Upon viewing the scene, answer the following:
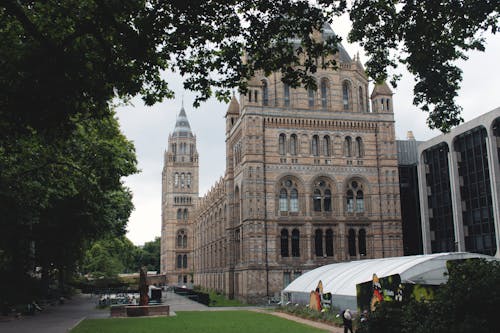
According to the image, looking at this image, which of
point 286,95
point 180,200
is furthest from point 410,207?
point 180,200

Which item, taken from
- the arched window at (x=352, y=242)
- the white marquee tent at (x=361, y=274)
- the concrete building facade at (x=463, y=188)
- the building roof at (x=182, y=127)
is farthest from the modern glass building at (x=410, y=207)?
the building roof at (x=182, y=127)

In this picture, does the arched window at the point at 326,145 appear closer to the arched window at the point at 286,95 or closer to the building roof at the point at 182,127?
the arched window at the point at 286,95

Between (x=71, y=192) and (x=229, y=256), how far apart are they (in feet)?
88.4

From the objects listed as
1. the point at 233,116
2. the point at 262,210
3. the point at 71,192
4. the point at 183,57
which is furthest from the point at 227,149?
the point at 183,57

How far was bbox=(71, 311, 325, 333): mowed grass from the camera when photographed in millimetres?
24938

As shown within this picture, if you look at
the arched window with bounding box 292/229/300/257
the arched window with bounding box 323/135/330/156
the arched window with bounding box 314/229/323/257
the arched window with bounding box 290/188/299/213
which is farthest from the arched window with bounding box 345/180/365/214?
the arched window with bounding box 292/229/300/257

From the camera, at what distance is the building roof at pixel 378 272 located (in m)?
28.4

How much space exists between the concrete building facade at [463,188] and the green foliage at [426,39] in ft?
93.5

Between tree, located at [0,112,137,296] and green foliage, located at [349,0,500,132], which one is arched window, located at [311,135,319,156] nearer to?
tree, located at [0,112,137,296]

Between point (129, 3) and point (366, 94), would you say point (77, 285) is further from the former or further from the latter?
Result: point (129, 3)

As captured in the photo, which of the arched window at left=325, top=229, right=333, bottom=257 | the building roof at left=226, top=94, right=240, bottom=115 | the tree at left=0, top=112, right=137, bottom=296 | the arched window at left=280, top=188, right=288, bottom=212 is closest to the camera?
the tree at left=0, top=112, right=137, bottom=296

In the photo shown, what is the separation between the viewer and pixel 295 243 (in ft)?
153

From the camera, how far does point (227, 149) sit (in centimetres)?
5409

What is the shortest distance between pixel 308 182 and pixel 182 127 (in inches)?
2930
